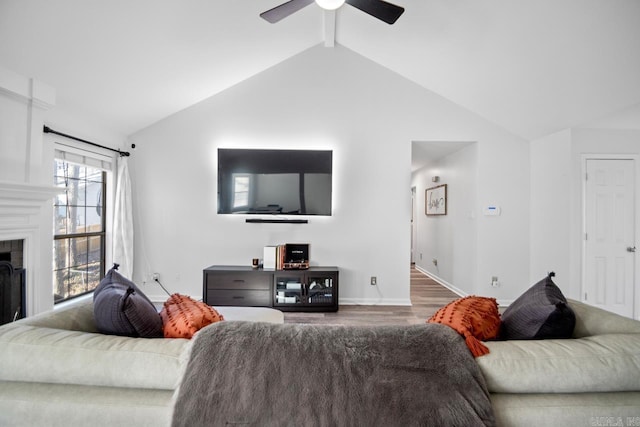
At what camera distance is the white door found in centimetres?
347

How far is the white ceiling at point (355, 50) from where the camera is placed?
2258 millimetres

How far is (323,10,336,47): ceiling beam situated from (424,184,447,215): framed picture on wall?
298 cm

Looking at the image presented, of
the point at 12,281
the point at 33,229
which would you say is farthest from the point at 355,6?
the point at 12,281

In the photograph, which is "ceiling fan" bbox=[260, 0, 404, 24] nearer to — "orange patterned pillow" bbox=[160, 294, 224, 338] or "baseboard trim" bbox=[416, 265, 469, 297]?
"orange patterned pillow" bbox=[160, 294, 224, 338]

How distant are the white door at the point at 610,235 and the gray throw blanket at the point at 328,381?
3739 millimetres

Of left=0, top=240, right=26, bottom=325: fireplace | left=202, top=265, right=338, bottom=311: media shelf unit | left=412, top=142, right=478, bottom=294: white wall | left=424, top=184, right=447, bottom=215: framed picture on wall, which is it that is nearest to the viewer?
left=0, top=240, right=26, bottom=325: fireplace

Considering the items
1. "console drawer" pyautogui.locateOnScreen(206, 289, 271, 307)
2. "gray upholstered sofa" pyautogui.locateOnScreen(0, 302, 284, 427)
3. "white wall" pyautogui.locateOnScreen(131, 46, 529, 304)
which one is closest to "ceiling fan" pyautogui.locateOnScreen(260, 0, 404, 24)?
"white wall" pyautogui.locateOnScreen(131, 46, 529, 304)

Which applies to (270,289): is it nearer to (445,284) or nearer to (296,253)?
(296,253)

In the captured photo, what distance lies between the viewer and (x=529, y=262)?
154 inches

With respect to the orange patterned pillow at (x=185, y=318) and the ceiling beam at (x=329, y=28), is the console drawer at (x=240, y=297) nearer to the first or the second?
the orange patterned pillow at (x=185, y=318)

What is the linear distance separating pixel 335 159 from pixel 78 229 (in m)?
3.20

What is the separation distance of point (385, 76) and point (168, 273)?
400 centimetres

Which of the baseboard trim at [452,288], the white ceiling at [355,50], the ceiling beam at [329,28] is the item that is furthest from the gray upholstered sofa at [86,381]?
the baseboard trim at [452,288]

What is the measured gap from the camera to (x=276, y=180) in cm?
389
